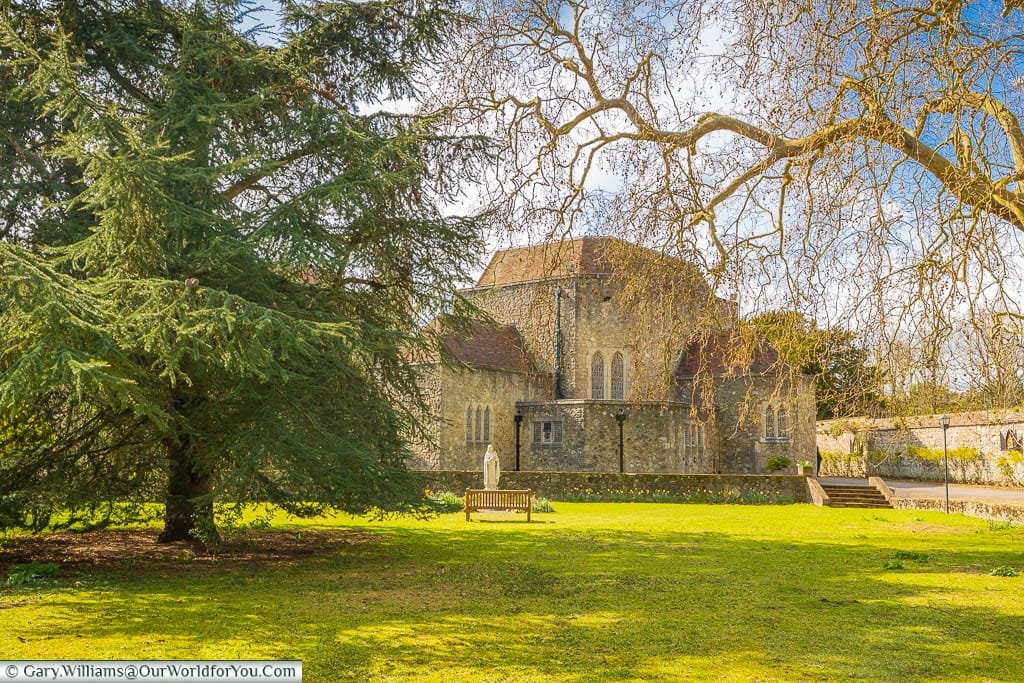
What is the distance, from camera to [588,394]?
36.9 metres

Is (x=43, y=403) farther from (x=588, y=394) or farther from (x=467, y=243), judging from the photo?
(x=588, y=394)

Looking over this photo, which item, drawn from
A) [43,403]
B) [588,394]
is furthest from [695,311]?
[588,394]

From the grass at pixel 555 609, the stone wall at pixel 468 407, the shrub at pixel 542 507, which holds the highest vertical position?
the stone wall at pixel 468 407

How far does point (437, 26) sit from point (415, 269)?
3.87 metres

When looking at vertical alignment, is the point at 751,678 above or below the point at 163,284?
below

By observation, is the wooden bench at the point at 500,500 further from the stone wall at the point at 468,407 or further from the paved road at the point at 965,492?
the paved road at the point at 965,492

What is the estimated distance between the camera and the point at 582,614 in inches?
346

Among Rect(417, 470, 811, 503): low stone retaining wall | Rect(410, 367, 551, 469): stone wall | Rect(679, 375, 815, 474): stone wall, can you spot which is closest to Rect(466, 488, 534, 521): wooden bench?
Rect(417, 470, 811, 503): low stone retaining wall

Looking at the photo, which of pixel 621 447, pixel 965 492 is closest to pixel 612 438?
pixel 621 447

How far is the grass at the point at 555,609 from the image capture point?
681 centimetres

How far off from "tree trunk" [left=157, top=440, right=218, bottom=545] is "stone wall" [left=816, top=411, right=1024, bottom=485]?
21262mm

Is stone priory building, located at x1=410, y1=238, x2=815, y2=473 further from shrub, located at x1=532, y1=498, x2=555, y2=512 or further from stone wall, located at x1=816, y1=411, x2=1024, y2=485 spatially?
shrub, located at x1=532, y1=498, x2=555, y2=512

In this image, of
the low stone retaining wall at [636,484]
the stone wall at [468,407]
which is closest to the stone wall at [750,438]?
the stone wall at [468,407]

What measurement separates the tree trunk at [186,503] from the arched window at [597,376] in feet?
80.4
